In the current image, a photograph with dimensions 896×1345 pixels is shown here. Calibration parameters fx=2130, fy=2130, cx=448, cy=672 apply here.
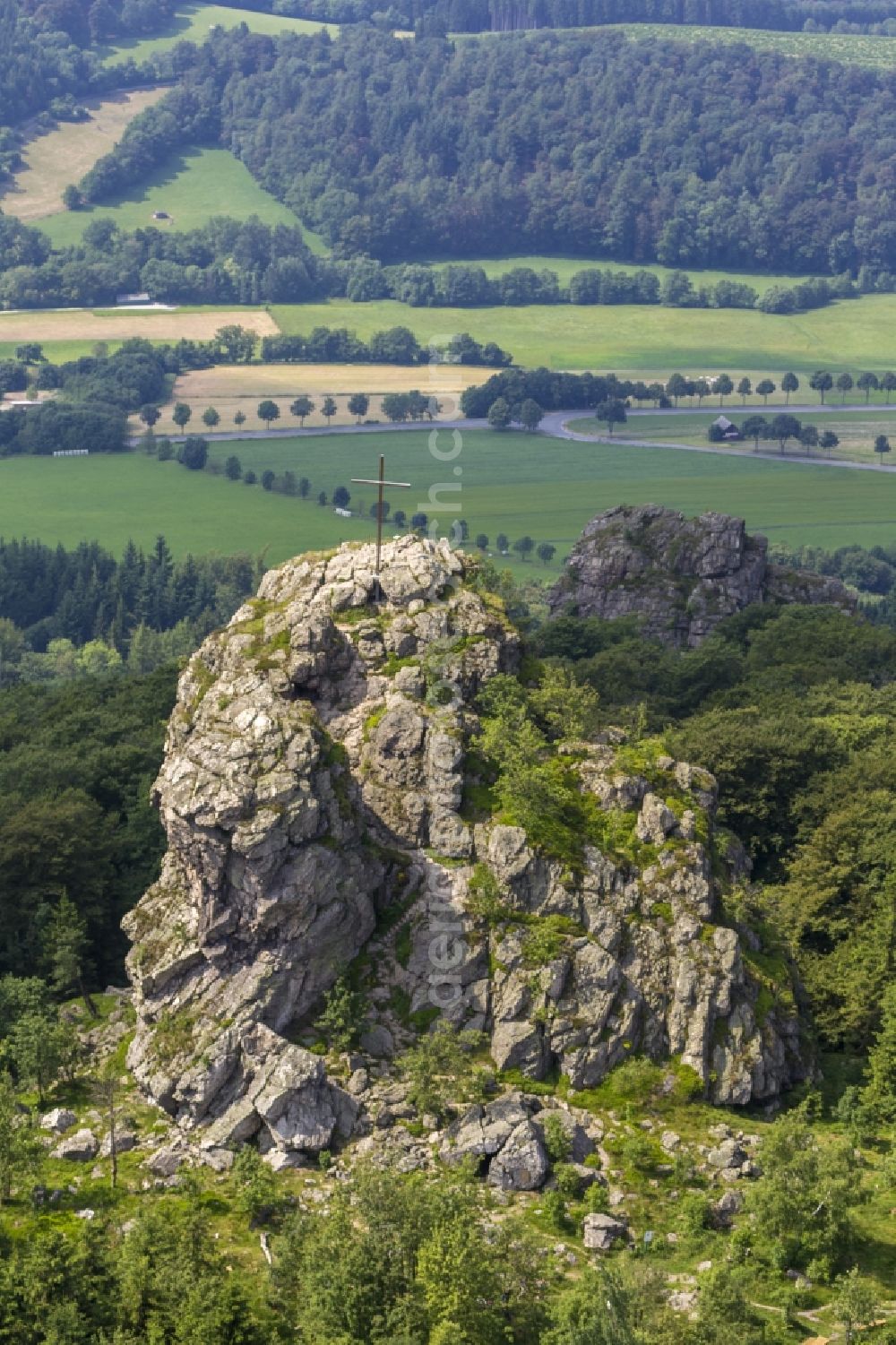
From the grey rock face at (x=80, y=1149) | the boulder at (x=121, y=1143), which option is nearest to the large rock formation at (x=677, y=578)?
the boulder at (x=121, y=1143)

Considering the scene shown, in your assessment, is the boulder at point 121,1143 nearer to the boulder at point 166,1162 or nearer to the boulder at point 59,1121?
the boulder at point 166,1162

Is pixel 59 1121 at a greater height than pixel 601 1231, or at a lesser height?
greater

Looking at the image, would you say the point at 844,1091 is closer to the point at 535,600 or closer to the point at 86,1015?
the point at 86,1015

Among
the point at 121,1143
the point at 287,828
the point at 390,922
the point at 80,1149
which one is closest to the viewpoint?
the point at 80,1149

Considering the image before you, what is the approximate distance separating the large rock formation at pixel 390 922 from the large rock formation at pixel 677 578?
61098 mm

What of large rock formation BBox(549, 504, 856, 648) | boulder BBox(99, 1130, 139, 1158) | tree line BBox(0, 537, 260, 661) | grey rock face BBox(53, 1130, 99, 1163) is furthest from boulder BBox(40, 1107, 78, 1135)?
tree line BBox(0, 537, 260, 661)

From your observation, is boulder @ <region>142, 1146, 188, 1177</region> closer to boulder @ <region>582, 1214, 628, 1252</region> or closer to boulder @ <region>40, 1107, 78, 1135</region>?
boulder @ <region>40, 1107, 78, 1135</region>

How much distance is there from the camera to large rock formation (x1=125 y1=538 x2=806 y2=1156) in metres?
60.8

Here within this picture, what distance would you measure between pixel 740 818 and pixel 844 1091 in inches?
790

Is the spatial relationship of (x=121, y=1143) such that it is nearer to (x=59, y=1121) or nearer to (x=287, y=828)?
(x=59, y=1121)

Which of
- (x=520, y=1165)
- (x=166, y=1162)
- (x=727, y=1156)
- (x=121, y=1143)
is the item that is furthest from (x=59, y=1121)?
(x=727, y=1156)

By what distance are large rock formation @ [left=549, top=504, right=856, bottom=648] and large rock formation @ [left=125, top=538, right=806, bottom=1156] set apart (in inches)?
2405

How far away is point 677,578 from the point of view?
429 feet

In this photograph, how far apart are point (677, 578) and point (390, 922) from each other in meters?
69.4
